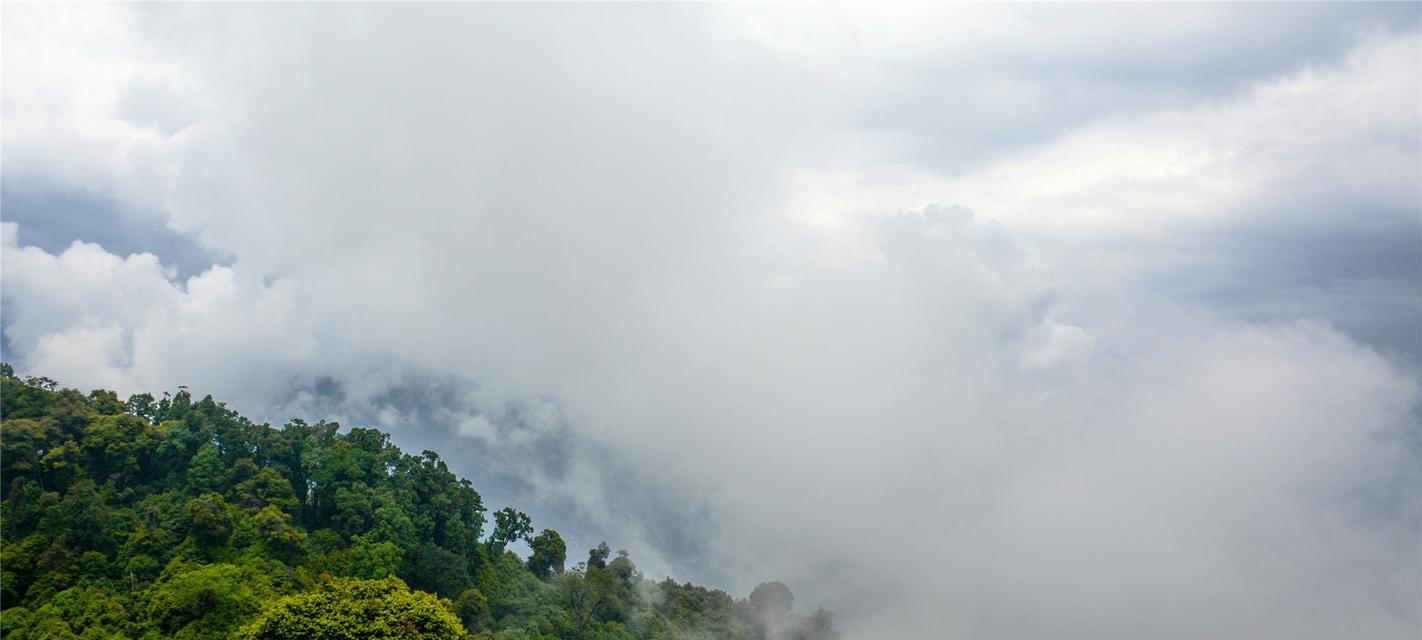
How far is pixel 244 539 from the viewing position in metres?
49.1

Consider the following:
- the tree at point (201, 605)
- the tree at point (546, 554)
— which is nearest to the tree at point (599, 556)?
the tree at point (546, 554)

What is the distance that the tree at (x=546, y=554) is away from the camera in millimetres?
73062

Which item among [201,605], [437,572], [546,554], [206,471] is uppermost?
[546,554]

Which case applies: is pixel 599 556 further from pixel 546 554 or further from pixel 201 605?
pixel 201 605

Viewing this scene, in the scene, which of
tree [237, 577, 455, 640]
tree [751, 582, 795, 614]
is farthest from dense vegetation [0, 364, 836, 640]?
tree [751, 582, 795, 614]

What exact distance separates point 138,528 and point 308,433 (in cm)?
1396

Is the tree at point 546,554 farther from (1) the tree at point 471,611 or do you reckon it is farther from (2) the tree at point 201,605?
(2) the tree at point 201,605

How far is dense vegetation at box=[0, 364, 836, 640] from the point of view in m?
40.4

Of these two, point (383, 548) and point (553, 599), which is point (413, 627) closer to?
point (383, 548)

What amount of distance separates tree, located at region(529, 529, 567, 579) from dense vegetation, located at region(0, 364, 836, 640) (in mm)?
209

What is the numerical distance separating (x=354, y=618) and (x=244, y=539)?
67.3 feet

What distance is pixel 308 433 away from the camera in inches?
2377

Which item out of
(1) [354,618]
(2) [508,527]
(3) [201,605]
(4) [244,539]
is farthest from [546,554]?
(1) [354,618]

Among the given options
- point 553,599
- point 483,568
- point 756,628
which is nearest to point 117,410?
point 483,568
